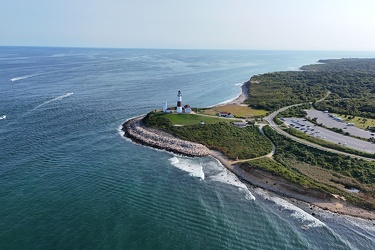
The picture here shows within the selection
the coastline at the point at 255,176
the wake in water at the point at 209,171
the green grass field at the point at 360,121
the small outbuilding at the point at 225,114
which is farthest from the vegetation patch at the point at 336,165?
the green grass field at the point at 360,121

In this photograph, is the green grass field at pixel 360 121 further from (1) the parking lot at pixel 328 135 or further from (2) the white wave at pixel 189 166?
(2) the white wave at pixel 189 166

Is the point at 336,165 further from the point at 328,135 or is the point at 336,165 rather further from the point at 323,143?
the point at 328,135

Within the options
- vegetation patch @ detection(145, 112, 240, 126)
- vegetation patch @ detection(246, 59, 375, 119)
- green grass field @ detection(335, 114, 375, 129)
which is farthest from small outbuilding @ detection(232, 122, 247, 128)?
green grass field @ detection(335, 114, 375, 129)

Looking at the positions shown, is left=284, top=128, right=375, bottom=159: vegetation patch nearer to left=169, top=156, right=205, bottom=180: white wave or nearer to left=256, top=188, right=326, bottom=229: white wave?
left=256, top=188, right=326, bottom=229: white wave

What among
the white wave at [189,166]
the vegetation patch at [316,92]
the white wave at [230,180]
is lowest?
the white wave at [230,180]

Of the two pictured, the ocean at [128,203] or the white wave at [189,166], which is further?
the white wave at [189,166]

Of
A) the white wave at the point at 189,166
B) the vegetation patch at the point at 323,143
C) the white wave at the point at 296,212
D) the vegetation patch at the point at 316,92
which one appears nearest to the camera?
the white wave at the point at 296,212

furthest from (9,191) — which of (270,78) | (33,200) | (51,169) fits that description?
(270,78)
